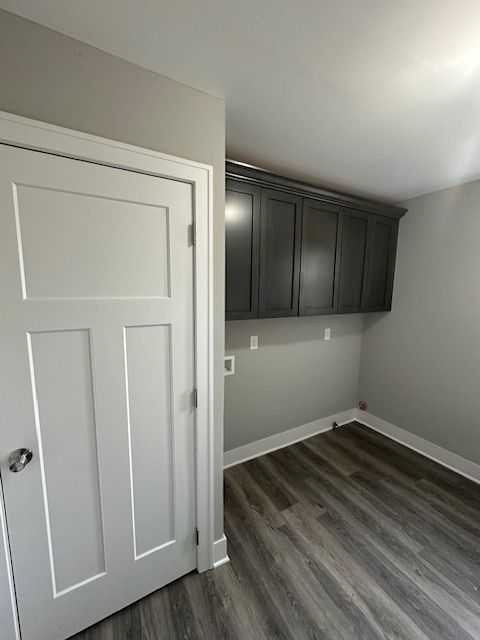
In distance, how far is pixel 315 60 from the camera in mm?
1045

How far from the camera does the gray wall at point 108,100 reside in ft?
2.90

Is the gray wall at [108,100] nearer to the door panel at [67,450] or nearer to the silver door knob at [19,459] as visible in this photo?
the door panel at [67,450]

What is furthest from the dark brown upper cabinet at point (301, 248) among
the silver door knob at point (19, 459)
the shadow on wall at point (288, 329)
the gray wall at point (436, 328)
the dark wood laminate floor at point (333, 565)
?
the dark wood laminate floor at point (333, 565)

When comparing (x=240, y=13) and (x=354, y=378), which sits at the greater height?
(x=240, y=13)

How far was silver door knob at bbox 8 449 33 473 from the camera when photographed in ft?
3.14

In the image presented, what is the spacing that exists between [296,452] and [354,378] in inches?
44.9

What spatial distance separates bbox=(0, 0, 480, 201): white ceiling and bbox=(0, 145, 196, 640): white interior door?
1.51 feet

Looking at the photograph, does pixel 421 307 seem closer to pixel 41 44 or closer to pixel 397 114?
pixel 397 114

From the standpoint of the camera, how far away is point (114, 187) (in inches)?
41.3

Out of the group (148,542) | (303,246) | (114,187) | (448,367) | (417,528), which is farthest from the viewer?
(448,367)

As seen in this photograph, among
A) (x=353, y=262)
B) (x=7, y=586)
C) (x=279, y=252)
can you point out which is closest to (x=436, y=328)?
(x=353, y=262)

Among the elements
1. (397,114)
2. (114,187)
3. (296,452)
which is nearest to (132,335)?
(114,187)

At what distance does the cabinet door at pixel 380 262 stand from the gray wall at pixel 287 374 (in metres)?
0.35

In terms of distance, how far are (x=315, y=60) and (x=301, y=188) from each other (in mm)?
904
